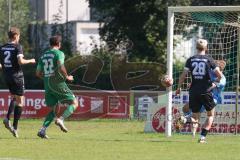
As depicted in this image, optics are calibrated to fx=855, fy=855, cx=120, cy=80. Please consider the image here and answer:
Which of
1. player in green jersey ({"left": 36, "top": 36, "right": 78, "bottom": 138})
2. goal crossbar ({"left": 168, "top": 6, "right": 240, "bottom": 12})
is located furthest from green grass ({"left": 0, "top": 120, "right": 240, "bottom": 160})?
goal crossbar ({"left": 168, "top": 6, "right": 240, "bottom": 12})

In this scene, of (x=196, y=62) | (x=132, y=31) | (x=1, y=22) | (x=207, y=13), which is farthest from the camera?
(x=1, y=22)

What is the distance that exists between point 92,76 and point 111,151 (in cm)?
2023

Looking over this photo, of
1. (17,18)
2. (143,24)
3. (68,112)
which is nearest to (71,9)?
(17,18)

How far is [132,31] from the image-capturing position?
41500 mm

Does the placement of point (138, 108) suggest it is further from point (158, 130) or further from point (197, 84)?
point (197, 84)

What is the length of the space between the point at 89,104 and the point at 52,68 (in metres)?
10.1

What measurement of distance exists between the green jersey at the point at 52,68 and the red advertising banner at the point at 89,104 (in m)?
9.76

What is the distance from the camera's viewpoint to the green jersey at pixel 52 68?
16406mm

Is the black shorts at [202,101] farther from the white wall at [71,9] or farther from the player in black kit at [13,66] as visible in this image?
the white wall at [71,9]

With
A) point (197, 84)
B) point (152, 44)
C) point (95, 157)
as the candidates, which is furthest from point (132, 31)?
point (95, 157)

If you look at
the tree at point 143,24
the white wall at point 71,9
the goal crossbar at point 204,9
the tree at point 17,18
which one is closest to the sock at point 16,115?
the goal crossbar at point 204,9

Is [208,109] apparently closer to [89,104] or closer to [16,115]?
[16,115]

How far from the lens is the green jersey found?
53.8ft

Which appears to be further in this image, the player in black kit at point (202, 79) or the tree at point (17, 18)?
the tree at point (17, 18)
